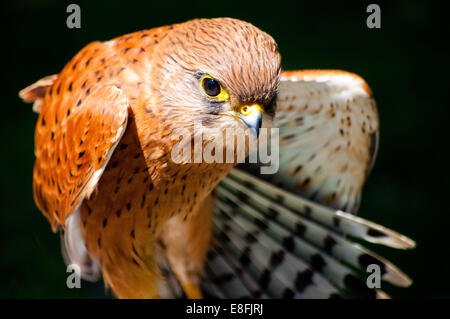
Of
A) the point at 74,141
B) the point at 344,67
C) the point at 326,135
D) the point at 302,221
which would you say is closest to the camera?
the point at 74,141

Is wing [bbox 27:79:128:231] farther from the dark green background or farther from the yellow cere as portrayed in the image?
the dark green background

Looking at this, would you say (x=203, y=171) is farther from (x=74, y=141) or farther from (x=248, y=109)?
(x=74, y=141)

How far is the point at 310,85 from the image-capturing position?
3.13 m

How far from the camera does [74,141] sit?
278cm

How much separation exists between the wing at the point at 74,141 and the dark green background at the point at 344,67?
5.28 feet

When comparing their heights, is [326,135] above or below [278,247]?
above

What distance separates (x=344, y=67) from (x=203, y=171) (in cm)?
262

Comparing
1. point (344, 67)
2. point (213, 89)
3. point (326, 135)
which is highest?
point (213, 89)

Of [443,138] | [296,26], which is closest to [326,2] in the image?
[296,26]

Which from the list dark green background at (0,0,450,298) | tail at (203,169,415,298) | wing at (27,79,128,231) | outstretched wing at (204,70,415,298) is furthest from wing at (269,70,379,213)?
dark green background at (0,0,450,298)

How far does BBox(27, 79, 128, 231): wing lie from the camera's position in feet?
8.43

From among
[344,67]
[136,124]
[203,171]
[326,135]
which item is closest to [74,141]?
[136,124]
